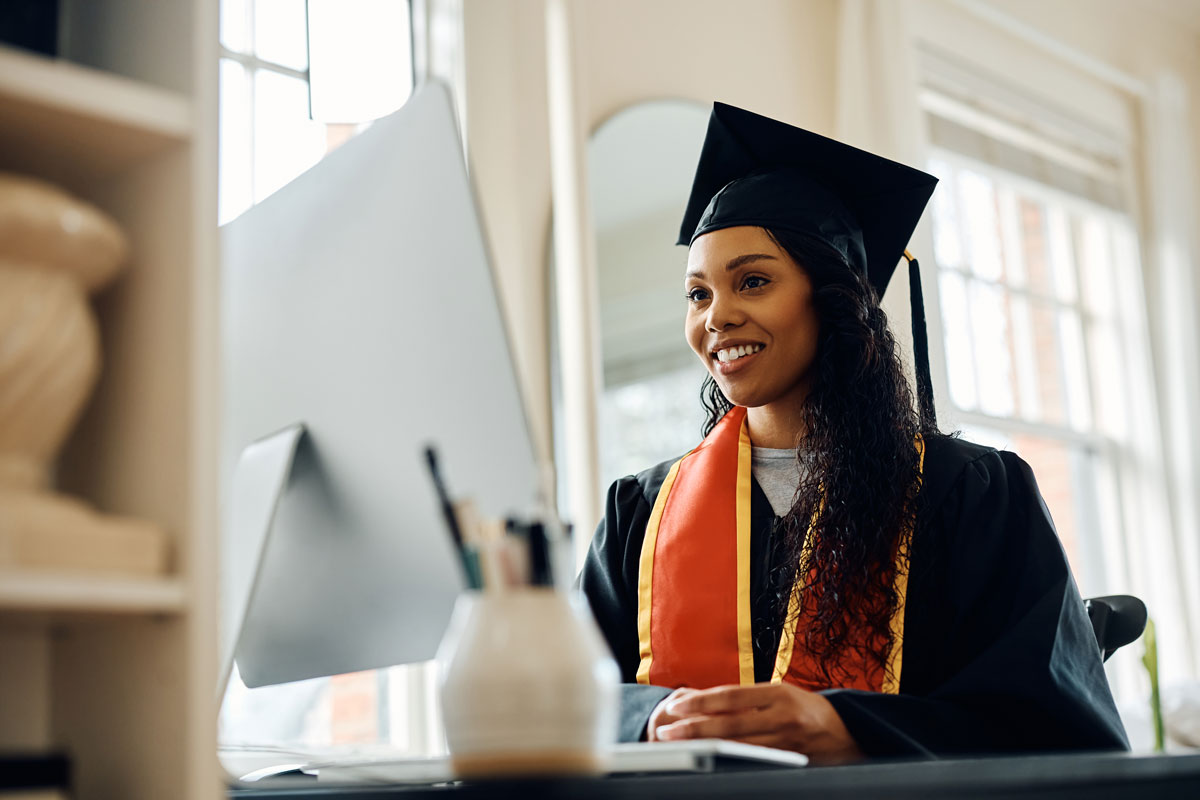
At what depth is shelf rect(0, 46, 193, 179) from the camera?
0.71 m

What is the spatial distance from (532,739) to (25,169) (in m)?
0.49

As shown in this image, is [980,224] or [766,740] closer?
[766,740]

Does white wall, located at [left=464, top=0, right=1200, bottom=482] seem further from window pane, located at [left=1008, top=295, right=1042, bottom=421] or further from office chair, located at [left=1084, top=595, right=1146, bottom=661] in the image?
office chair, located at [left=1084, top=595, right=1146, bottom=661]

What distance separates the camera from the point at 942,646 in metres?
1.57

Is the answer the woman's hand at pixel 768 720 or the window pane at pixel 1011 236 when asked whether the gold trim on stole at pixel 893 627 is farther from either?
the window pane at pixel 1011 236

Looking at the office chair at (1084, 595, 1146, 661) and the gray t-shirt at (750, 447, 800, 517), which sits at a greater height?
the gray t-shirt at (750, 447, 800, 517)

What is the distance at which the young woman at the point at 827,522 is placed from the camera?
4.32 feet

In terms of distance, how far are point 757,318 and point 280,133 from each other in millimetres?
1280

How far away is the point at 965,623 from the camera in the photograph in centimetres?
153

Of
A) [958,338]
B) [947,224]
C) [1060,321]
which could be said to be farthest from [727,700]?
[1060,321]

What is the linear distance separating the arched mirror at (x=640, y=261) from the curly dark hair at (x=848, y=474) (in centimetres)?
110

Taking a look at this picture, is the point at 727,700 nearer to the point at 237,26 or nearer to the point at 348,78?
the point at 348,78

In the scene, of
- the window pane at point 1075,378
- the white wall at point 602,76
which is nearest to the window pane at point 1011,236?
the window pane at point 1075,378

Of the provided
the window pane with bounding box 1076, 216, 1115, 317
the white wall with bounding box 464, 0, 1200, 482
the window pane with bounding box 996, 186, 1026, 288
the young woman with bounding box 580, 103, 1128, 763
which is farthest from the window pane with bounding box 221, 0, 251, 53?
the window pane with bounding box 1076, 216, 1115, 317
